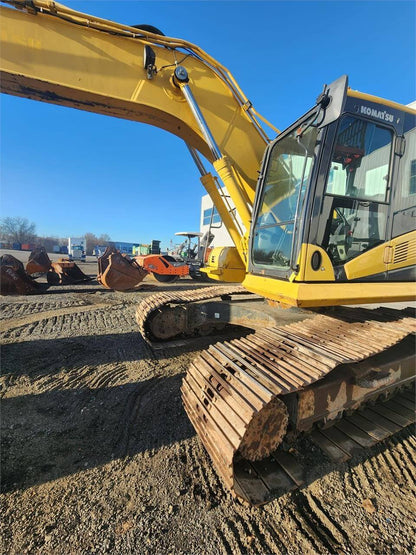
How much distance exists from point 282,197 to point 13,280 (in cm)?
837

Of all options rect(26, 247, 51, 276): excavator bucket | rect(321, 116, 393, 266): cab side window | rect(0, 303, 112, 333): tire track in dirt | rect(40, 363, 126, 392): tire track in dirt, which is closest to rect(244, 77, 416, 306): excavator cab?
rect(321, 116, 393, 266): cab side window

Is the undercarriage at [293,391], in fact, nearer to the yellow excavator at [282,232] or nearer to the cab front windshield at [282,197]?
the yellow excavator at [282,232]

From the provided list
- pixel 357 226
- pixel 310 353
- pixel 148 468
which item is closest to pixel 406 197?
pixel 357 226

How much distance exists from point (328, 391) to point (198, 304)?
206 centimetres

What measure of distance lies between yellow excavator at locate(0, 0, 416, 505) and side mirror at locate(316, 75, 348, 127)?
1 centimetres

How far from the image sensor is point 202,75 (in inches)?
138

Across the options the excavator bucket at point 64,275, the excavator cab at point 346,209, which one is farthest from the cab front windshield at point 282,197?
the excavator bucket at point 64,275

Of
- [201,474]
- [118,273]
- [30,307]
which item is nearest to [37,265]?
[118,273]

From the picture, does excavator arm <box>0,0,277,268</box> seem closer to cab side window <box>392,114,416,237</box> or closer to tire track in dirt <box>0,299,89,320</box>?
cab side window <box>392,114,416,237</box>

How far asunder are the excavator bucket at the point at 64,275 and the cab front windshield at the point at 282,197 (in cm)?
942

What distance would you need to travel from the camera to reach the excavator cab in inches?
97.2

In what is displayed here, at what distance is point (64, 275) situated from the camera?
10516 millimetres

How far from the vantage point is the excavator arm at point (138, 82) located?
9.25 feet

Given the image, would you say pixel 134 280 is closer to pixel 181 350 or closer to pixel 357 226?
pixel 181 350
